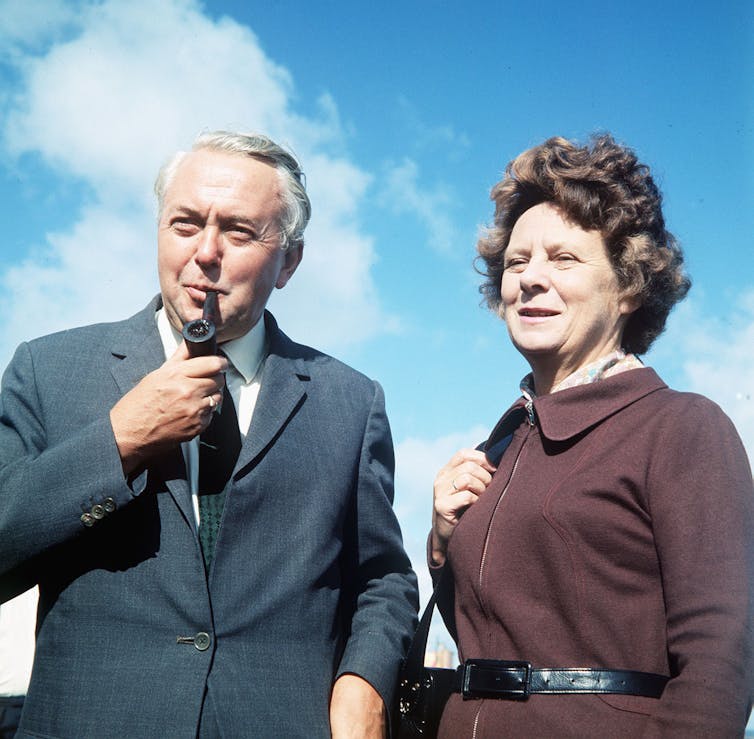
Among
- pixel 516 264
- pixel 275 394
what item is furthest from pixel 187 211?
pixel 516 264

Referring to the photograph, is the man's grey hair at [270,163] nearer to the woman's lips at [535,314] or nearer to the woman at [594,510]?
the woman at [594,510]

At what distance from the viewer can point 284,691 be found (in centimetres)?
297

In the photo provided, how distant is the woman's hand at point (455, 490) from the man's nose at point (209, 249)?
1.26 metres

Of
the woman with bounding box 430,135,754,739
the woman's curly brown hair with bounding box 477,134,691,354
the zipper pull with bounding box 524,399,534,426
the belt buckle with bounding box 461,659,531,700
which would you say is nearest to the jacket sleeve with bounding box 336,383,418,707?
the woman with bounding box 430,135,754,739

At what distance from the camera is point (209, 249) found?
344 cm

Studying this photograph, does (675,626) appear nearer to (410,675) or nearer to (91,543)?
(410,675)

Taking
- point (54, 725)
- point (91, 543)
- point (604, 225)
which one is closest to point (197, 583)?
point (91, 543)

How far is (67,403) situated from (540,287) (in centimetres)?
183

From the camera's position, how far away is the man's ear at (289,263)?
12.9ft

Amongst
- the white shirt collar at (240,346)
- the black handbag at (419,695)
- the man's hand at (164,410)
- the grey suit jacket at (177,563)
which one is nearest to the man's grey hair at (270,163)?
the white shirt collar at (240,346)

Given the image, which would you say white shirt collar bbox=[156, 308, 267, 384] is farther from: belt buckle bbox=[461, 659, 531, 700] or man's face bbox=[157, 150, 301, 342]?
belt buckle bbox=[461, 659, 531, 700]

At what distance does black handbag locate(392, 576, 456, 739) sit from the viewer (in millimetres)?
3088

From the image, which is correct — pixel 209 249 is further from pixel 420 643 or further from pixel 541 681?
pixel 541 681

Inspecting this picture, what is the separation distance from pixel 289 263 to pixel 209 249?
59 cm
